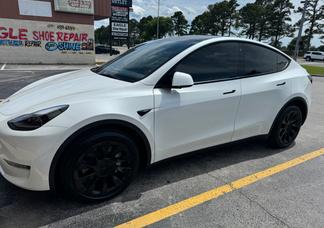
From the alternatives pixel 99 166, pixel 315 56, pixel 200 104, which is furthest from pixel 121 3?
pixel 315 56

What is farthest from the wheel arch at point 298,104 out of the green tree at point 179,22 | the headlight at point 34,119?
the green tree at point 179,22

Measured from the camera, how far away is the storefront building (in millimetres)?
17531

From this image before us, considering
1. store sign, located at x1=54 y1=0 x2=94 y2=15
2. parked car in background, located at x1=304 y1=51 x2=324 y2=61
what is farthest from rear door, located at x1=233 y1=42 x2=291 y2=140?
parked car in background, located at x1=304 y1=51 x2=324 y2=61

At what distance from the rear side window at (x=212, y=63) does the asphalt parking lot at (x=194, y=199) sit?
109 centimetres

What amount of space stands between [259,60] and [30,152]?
9.74 feet

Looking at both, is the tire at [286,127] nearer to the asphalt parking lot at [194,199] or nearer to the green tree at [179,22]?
the asphalt parking lot at [194,199]

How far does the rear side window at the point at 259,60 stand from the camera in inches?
134

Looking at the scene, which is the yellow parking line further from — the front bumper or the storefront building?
the storefront building

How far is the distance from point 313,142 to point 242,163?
1740 mm

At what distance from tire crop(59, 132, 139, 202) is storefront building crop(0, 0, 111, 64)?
61.3ft

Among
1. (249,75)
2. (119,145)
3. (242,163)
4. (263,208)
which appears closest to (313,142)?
(242,163)

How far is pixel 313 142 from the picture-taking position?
4.45 meters

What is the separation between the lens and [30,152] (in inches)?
84.0

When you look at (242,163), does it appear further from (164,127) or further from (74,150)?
(74,150)
